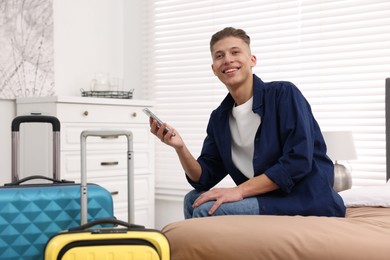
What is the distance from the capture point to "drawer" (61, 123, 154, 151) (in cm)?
372

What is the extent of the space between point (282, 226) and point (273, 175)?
38 cm

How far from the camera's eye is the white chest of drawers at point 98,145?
3.73 m

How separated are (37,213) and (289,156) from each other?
0.92 m

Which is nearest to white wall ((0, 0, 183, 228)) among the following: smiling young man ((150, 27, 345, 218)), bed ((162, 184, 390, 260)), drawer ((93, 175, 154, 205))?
drawer ((93, 175, 154, 205))

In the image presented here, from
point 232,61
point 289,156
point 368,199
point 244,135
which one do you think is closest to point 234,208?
point 289,156

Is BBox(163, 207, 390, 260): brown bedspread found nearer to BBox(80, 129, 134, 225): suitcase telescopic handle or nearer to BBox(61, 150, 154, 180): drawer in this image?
→ BBox(80, 129, 134, 225): suitcase telescopic handle

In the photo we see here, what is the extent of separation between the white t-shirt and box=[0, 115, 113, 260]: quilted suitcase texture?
1.77ft

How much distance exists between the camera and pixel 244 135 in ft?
7.33

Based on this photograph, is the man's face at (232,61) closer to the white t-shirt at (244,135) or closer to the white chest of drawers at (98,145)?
the white t-shirt at (244,135)

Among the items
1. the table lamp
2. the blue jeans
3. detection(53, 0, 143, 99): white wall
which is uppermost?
detection(53, 0, 143, 99): white wall

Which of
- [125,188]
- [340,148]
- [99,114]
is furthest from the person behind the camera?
[125,188]

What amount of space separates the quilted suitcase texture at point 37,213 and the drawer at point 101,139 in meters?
1.57

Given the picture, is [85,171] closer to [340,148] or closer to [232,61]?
[232,61]

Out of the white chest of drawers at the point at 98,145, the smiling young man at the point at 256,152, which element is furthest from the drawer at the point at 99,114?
the smiling young man at the point at 256,152
